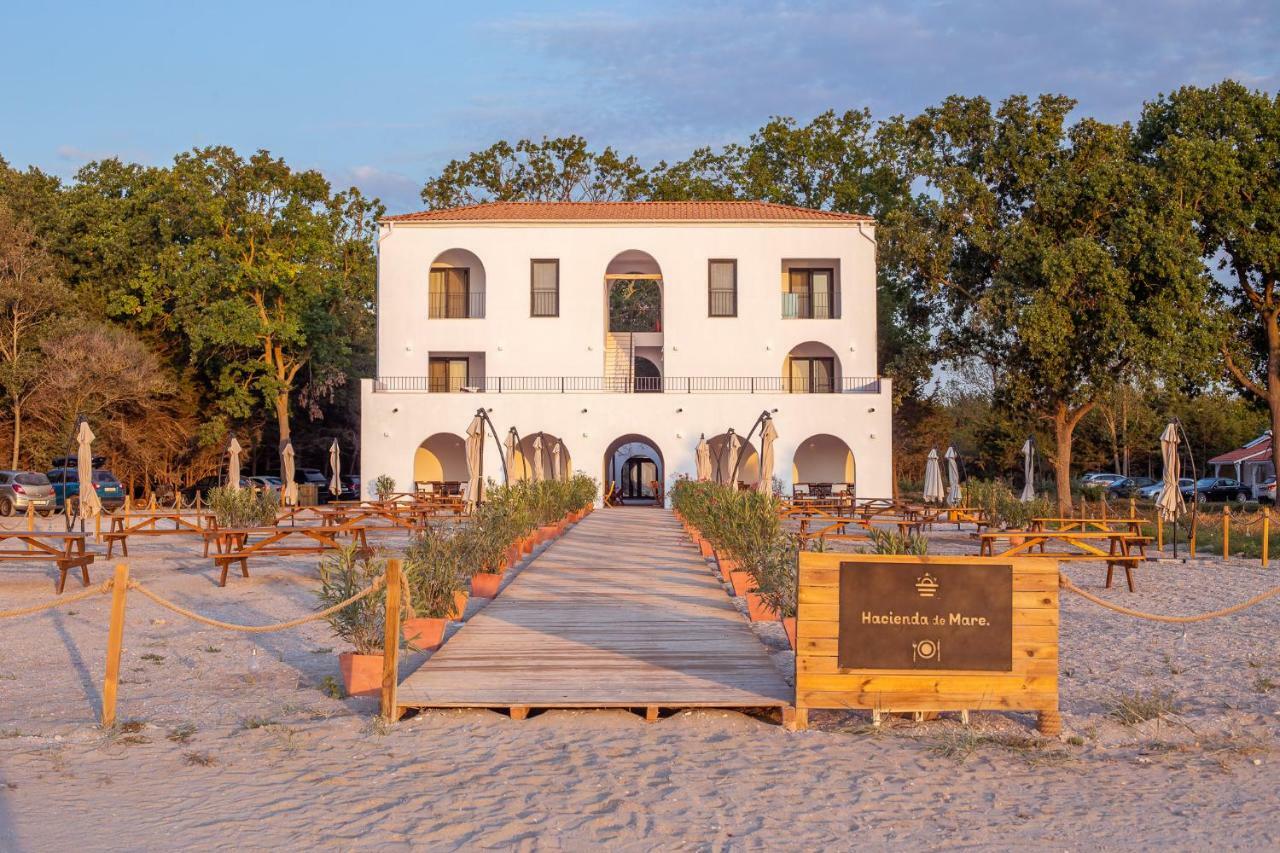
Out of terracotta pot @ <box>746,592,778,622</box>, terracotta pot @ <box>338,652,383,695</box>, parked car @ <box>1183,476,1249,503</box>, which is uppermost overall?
parked car @ <box>1183,476,1249,503</box>

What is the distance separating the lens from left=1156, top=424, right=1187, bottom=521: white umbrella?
1755 centimetres

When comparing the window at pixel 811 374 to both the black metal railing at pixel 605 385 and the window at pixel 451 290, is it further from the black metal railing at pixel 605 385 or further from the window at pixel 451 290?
the window at pixel 451 290

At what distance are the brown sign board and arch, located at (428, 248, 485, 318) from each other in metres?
30.7

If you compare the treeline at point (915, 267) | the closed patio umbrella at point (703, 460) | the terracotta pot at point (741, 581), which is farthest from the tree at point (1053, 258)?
the terracotta pot at point (741, 581)

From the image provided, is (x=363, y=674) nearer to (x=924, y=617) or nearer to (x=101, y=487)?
(x=924, y=617)

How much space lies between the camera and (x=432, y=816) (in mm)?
5066

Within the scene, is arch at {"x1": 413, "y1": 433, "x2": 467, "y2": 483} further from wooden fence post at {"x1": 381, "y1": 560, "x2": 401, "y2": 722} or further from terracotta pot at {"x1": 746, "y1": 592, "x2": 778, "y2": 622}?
wooden fence post at {"x1": 381, "y1": 560, "x2": 401, "y2": 722}

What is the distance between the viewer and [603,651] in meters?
8.30

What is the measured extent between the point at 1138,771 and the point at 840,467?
30.1 metres

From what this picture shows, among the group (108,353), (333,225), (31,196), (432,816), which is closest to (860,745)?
(432,816)

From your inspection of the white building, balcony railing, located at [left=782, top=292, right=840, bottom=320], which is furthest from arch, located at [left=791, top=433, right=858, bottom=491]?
balcony railing, located at [left=782, top=292, right=840, bottom=320]

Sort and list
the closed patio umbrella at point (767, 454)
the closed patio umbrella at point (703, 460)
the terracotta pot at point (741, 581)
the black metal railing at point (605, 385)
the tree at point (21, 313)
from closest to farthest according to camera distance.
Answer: the terracotta pot at point (741, 581), the closed patio umbrella at point (767, 454), the closed patio umbrella at point (703, 460), the tree at point (21, 313), the black metal railing at point (605, 385)

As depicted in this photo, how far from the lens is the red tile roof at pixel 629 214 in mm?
35094

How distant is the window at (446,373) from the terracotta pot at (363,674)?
28.5 meters
